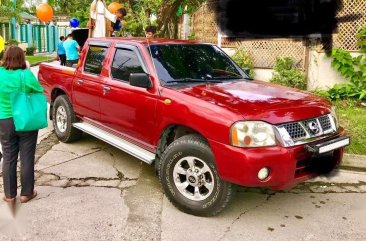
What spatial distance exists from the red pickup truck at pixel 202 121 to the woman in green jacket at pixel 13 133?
1058 mm

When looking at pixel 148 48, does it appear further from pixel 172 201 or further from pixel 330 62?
pixel 330 62

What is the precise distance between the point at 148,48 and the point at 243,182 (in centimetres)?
207

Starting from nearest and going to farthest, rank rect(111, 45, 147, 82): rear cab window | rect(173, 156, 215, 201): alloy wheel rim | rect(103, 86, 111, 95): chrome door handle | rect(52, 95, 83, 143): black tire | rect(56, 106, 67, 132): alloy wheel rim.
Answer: rect(173, 156, 215, 201): alloy wheel rim
rect(111, 45, 147, 82): rear cab window
rect(103, 86, 111, 95): chrome door handle
rect(52, 95, 83, 143): black tire
rect(56, 106, 67, 132): alloy wheel rim

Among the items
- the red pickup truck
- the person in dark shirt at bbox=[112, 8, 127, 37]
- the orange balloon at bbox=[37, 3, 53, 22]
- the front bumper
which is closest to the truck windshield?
the red pickup truck

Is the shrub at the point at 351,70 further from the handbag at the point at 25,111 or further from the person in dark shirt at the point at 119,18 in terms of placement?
the handbag at the point at 25,111

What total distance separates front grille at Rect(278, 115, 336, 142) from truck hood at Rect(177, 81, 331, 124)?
5cm

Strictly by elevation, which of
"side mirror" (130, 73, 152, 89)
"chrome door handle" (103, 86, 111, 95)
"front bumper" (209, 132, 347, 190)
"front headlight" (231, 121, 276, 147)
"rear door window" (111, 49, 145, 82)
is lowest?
"front bumper" (209, 132, 347, 190)

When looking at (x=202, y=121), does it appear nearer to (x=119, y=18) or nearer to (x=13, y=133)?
(x=13, y=133)

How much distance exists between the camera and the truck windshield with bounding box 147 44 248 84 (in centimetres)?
441

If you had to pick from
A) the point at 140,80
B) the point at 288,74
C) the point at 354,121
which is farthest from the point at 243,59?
the point at 140,80

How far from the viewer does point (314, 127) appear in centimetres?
370

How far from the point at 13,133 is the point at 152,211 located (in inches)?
62.8

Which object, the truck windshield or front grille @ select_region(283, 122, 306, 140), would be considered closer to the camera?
front grille @ select_region(283, 122, 306, 140)

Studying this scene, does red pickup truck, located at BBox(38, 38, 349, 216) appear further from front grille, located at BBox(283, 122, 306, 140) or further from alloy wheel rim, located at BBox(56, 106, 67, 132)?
alloy wheel rim, located at BBox(56, 106, 67, 132)
